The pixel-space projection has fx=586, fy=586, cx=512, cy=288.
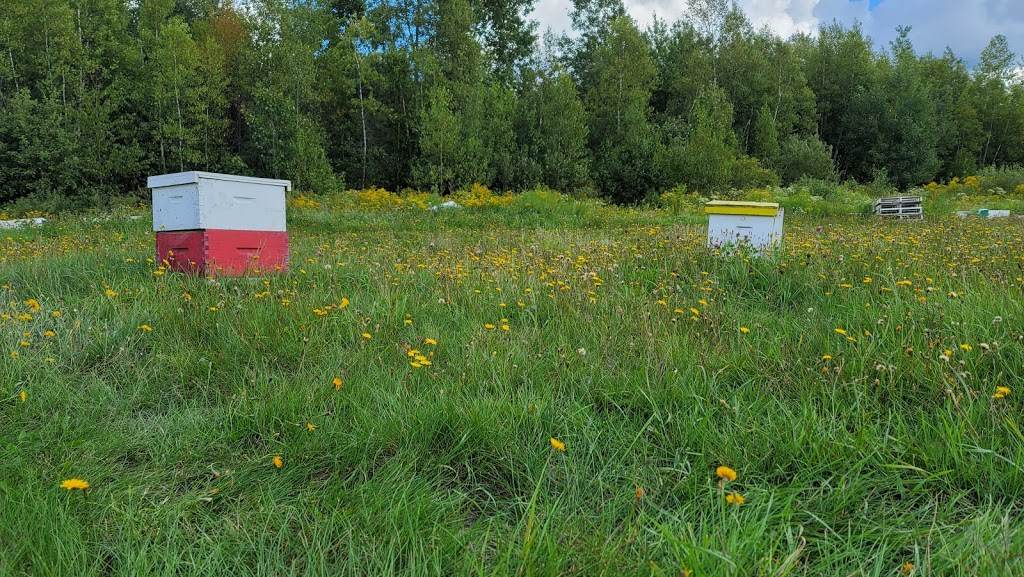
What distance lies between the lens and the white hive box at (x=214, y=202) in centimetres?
464

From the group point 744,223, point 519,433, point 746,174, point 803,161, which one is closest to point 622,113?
point 746,174

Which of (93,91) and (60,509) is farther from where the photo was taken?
(93,91)

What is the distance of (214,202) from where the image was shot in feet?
15.4

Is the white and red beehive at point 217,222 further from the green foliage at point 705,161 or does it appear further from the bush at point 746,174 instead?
the bush at point 746,174

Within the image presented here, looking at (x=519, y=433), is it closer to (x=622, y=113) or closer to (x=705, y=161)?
(x=705, y=161)

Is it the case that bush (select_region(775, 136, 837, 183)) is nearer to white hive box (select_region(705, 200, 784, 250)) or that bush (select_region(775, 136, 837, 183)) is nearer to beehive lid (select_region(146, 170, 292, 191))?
white hive box (select_region(705, 200, 784, 250))

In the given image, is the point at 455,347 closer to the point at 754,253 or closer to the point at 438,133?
the point at 754,253

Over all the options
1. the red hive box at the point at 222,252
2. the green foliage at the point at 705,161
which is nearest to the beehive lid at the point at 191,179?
the red hive box at the point at 222,252

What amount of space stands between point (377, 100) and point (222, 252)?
79.9 ft

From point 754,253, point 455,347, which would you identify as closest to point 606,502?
point 455,347

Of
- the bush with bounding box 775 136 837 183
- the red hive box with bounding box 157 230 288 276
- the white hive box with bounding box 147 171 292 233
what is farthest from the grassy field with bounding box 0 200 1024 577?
the bush with bounding box 775 136 837 183

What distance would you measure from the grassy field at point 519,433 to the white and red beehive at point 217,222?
86 centimetres

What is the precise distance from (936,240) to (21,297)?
26.5ft

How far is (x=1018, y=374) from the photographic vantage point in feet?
7.65
